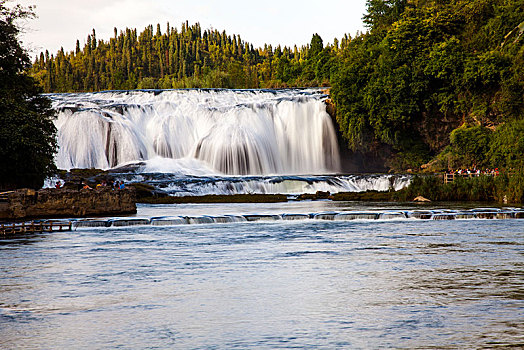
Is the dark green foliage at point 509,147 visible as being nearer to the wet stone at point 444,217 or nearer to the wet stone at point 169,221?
the wet stone at point 444,217

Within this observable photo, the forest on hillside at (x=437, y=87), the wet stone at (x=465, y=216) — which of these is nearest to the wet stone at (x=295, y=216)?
the wet stone at (x=465, y=216)

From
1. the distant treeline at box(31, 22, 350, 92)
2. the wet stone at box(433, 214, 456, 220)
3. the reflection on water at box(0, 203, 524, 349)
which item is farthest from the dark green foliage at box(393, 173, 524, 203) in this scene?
the distant treeline at box(31, 22, 350, 92)

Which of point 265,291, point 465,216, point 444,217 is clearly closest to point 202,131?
point 444,217

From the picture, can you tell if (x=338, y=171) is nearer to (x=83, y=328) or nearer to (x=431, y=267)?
(x=431, y=267)

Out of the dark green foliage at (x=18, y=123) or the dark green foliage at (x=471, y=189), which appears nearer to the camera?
the dark green foliage at (x=18, y=123)

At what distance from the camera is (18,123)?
101 feet

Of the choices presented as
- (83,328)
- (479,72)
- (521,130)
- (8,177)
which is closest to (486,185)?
(521,130)

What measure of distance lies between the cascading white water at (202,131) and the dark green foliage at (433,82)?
3.98 meters

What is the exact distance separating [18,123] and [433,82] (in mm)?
41856

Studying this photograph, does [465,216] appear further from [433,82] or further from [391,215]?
[433,82]

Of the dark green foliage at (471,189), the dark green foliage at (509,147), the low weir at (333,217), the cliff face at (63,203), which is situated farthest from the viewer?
the dark green foliage at (509,147)

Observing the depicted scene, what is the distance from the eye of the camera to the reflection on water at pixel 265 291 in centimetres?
845

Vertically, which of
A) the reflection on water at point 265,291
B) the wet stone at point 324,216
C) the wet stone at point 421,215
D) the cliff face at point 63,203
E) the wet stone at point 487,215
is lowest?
the reflection on water at point 265,291

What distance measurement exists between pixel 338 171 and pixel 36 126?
3788 centimetres
